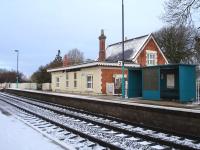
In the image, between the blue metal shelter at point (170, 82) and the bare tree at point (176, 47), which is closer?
the blue metal shelter at point (170, 82)

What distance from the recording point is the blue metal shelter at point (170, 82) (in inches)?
898

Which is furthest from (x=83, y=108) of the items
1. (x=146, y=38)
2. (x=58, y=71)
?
(x=58, y=71)

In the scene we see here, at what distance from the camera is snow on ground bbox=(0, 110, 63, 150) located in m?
10.1

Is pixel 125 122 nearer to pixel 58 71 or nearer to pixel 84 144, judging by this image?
pixel 84 144

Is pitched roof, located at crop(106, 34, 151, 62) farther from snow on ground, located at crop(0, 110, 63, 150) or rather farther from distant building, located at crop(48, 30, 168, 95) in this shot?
snow on ground, located at crop(0, 110, 63, 150)

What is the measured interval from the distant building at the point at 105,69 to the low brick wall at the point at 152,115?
38.0 feet

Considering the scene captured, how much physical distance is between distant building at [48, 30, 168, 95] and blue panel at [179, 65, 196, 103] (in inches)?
492

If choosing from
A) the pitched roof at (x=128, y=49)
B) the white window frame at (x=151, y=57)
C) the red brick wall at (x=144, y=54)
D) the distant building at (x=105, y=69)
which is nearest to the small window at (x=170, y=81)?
the distant building at (x=105, y=69)

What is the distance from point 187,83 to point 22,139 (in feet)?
46.3

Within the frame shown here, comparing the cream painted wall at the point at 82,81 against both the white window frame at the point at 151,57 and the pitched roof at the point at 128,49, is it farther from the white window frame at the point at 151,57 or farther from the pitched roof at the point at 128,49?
the white window frame at the point at 151,57

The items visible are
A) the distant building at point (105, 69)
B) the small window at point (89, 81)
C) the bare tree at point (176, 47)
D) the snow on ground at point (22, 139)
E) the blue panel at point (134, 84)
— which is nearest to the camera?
the snow on ground at point (22, 139)

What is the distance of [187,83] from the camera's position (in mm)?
23062

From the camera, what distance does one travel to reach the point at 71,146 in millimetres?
10453

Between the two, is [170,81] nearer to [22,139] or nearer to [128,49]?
[22,139]
